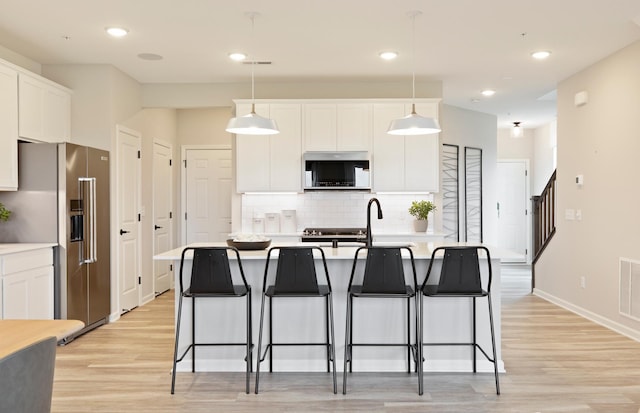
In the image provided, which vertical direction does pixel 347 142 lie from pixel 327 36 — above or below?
below

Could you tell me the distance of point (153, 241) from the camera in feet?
22.7

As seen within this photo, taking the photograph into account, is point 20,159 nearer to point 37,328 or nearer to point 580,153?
point 37,328

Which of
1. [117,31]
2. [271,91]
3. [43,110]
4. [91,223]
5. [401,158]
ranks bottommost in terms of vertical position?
[91,223]

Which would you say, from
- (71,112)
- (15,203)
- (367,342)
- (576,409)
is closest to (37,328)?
(367,342)

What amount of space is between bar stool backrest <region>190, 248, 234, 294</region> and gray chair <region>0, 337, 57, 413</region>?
190 centimetres

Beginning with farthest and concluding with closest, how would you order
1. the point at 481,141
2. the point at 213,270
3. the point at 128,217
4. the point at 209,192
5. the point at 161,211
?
the point at 481,141 < the point at 209,192 < the point at 161,211 < the point at 128,217 < the point at 213,270

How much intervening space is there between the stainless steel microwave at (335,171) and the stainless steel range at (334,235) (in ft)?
1.75

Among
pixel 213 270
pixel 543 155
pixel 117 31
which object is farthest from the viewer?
pixel 543 155

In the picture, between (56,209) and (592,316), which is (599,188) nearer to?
(592,316)

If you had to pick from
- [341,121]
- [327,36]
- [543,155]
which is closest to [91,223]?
[327,36]

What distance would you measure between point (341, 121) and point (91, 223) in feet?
9.71

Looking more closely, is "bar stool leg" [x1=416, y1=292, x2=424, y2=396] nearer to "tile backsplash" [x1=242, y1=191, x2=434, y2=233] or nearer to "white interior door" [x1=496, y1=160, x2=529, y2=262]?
"tile backsplash" [x1=242, y1=191, x2=434, y2=233]

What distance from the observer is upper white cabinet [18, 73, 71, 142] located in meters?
4.81

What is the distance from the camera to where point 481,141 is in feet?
29.3
